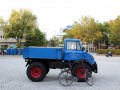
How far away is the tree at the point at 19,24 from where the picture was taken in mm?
61000

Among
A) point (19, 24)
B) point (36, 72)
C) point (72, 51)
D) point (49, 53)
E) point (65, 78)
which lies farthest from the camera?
point (19, 24)

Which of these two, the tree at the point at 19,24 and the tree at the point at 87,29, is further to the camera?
the tree at the point at 87,29

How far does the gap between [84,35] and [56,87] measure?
2875 inches

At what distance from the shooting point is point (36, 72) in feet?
50.3

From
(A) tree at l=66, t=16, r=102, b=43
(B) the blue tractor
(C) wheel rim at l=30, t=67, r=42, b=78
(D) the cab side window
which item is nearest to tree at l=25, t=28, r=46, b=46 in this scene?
(A) tree at l=66, t=16, r=102, b=43

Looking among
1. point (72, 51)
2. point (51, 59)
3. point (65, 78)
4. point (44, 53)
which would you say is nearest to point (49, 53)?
point (44, 53)

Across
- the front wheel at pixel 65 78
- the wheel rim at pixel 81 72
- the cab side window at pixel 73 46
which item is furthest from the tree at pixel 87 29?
the front wheel at pixel 65 78

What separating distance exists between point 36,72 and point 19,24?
4714 centimetres

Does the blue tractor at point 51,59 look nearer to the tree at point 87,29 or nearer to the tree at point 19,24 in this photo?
the tree at point 19,24

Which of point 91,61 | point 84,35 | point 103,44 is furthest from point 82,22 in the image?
point 91,61

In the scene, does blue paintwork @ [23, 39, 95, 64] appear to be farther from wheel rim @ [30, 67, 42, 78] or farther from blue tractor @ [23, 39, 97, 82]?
Result: wheel rim @ [30, 67, 42, 78]

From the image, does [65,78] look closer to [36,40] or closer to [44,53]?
[44,53]

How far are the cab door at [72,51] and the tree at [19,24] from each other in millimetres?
45359

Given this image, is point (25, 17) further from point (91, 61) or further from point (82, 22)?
point (91, 61)
